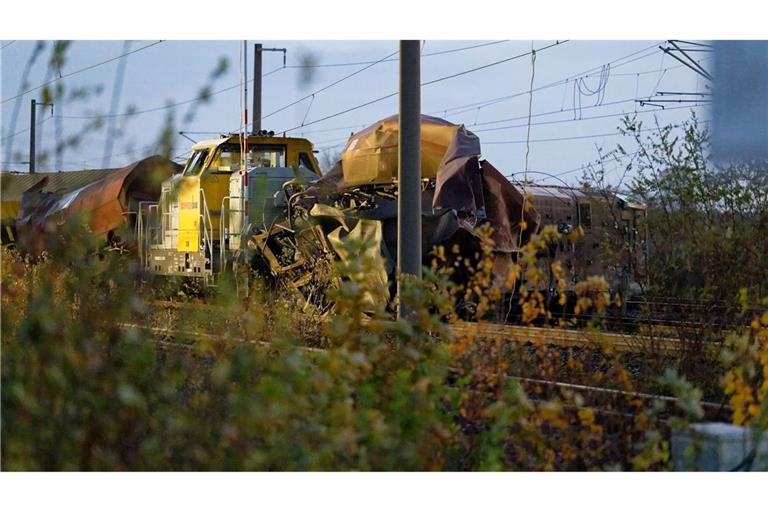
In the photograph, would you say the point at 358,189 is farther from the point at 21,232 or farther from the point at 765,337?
the point at 21,232

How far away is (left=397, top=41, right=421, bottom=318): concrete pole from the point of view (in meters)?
9.02

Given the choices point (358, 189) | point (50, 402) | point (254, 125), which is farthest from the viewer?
point (254, 125)

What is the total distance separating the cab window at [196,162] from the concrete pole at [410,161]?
8.41 m

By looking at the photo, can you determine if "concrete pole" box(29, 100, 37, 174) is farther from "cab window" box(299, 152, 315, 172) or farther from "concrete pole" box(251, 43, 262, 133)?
"concrete pole" box(251, 43, 262, 133)

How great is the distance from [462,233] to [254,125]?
12150mm

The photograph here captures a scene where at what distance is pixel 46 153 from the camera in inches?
201

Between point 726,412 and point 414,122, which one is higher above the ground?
point 414,122

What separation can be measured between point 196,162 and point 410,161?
8910 mm

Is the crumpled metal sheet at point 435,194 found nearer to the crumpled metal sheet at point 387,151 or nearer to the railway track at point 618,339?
the crumpled metal sheet at point 387,151

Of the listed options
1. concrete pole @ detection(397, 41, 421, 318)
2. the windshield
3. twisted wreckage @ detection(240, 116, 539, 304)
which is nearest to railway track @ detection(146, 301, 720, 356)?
concrete pole @ detection(397, 41, 421, 318)

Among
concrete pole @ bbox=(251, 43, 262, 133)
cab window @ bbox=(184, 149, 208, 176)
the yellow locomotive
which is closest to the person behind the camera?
the yellow locomotive

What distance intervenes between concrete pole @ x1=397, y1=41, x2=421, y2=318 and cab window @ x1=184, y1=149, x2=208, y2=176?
8.41 metres

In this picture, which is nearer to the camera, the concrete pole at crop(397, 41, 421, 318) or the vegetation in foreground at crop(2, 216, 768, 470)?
the vegetation in foreground at crop(2, 216, 768, 470)

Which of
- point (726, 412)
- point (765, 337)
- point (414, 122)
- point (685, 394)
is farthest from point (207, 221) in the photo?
point (685, 394)
